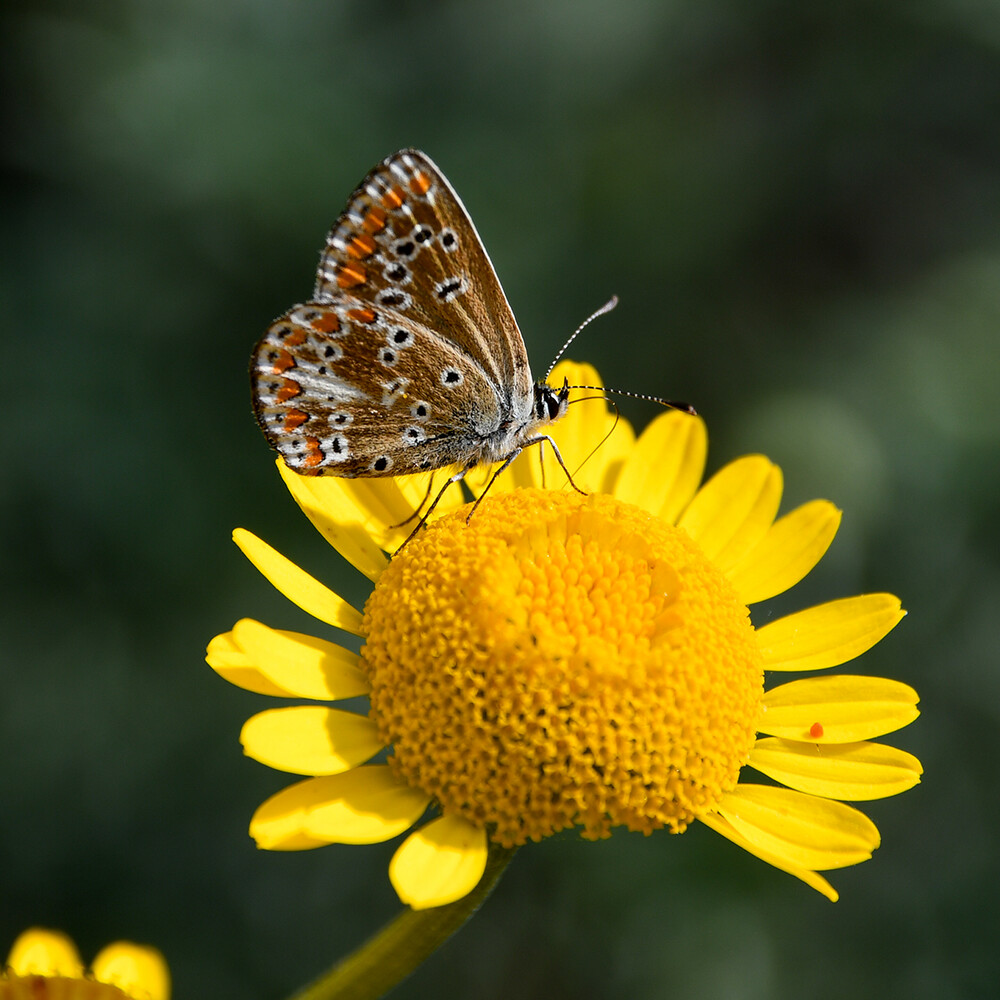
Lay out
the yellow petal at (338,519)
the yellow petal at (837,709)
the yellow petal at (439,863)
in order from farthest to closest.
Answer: the yellow petal at (338,519)
the yellow petal at (837,709)
the yellow petal at (439,863)

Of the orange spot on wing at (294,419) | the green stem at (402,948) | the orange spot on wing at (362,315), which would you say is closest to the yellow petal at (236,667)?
the green stem at (402,948)

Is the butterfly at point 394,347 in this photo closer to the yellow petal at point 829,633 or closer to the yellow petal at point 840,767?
the yellow petal at point 829,633

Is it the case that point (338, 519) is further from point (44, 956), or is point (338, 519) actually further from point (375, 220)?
point (44, 956)

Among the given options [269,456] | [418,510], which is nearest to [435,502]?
[418,510]

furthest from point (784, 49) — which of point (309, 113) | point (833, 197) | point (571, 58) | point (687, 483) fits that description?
point (687, 483)

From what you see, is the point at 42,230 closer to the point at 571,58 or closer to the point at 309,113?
the point at 309,113
